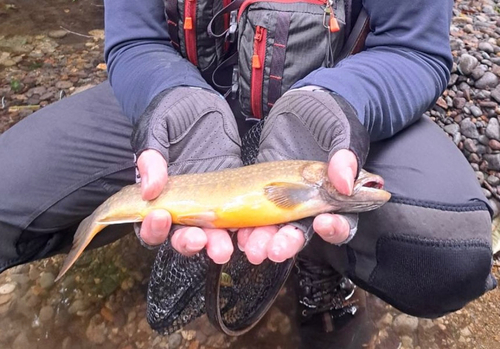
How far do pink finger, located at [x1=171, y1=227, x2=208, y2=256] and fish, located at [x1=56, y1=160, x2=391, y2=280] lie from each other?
0.29 ft

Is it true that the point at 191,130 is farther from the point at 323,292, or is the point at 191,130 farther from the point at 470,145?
the point at 470,145

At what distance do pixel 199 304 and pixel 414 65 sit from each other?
55.9 inches

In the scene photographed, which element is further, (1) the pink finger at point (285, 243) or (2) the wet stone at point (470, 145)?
(2) the wet stone at point (470, 145)

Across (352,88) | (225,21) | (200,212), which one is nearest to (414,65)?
(352,88)

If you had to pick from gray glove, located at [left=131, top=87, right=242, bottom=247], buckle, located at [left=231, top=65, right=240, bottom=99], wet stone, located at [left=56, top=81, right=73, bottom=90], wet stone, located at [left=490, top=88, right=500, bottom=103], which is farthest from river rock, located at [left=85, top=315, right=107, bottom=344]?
wet stone, located at [left=490, top=88, right=500, bottom=103]

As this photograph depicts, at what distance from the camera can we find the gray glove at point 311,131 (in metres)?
1.69

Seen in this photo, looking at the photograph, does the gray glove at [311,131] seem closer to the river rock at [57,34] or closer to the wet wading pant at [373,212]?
the wet wading pant at [373,212]

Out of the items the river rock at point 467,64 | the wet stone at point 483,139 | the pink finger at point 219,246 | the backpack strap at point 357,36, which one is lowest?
the wet stone at point 483,139

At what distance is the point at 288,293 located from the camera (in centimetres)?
282

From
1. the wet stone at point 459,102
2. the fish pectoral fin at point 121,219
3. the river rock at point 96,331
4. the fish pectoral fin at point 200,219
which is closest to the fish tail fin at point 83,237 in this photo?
the fish pectoral fin at point 121,219

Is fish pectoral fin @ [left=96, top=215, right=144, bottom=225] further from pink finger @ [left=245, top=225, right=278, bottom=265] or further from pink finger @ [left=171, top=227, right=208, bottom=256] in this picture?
pink finger @ [left=245, top=225, right=278, bottom=265]

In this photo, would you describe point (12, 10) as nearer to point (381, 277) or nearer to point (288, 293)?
point (288, 293)

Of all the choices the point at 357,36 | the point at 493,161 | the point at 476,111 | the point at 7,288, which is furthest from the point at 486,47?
the point at 7,288

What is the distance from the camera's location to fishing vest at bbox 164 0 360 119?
2.10 metres
